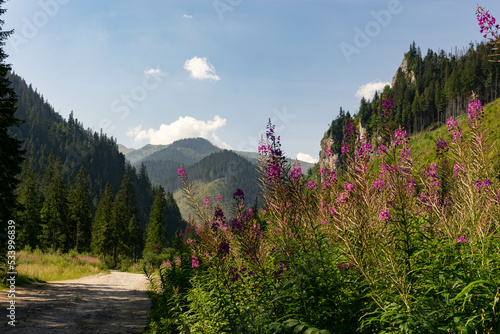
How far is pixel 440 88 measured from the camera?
105938mm

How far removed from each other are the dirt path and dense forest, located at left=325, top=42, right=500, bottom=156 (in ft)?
219

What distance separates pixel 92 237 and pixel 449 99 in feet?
382

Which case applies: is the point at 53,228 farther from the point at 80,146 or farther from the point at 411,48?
the point at 411,48

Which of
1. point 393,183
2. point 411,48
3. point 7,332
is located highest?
point 411,48

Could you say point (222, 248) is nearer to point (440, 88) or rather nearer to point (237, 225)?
point (237, 225)

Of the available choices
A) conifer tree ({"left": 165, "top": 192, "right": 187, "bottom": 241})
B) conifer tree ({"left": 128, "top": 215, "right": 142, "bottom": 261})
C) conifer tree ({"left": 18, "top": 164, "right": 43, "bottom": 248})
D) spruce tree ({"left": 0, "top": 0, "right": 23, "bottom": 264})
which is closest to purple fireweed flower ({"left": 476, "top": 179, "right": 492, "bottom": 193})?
spruce tree ({"left": 0, "top": 0, "right": 23, "bottom": 264})

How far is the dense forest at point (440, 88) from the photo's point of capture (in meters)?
91.1

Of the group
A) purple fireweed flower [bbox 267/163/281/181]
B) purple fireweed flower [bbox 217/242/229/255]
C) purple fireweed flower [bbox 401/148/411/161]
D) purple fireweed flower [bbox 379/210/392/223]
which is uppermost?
purple fireweed flower [bbox 401/148/411/161]

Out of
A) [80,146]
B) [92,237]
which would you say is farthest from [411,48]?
[80,146]

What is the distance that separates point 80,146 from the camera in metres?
182

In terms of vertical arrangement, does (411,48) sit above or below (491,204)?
above

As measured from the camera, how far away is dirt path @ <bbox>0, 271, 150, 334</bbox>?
313 inches

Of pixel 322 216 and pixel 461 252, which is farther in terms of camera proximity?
pixel 322 216

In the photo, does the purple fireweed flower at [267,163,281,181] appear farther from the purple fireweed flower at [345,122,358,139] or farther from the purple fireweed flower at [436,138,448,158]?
the purple fireweed flower at [436,138,448,158]
